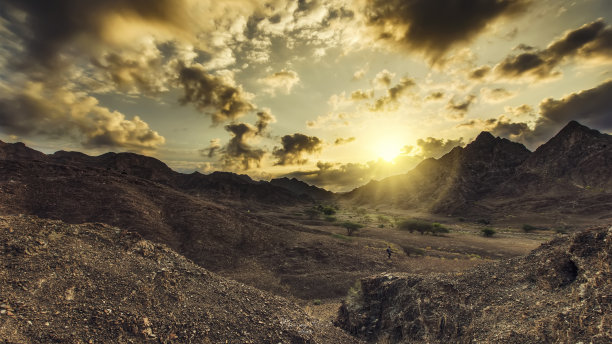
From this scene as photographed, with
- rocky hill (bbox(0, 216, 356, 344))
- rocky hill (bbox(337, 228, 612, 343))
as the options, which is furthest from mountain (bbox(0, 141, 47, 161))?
rocky hill (bbox(337, 228, 612, 343))

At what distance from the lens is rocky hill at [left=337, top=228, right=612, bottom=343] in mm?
7340

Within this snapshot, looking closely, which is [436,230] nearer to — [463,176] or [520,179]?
[520,179]

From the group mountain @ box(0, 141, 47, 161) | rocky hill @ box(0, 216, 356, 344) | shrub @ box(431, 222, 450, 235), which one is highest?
mountain @ box(0, 141, 47, 161)

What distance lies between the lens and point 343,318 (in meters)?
14.9

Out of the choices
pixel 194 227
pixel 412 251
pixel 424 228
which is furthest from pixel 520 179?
pixel 194 227

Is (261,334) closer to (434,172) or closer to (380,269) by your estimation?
(380,269)

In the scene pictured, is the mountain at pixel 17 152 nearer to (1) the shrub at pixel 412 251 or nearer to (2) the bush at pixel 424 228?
(1) the shrub at pixel 412 251

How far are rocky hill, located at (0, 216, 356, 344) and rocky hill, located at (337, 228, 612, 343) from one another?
258 centimetres

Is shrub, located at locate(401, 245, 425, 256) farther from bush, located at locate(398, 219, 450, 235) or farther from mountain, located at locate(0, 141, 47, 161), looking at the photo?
mountain, located at locate(0, 141, 47, 161)

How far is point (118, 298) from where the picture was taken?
32.8 feet

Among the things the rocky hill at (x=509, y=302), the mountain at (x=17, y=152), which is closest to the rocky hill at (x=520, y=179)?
the rocky hill at (x=509, y=302)

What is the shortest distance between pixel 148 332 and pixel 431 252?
39519 millimetres

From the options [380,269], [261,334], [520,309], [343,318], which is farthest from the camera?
[380,269]

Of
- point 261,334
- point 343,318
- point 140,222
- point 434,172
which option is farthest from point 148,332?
point 434,172
